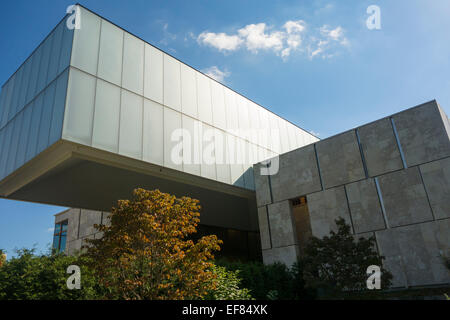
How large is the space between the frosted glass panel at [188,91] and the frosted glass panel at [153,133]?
207cm

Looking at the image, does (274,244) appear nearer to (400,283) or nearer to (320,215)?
(320,215)

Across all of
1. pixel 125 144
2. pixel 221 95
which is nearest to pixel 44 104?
pixel 125 144

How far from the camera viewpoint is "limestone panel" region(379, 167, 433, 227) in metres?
15.3

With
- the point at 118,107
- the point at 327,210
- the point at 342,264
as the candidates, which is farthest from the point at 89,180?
the point at 342,264

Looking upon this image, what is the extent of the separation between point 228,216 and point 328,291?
52.7ft

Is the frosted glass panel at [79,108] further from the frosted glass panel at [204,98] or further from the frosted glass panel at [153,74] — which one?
the frosted glass panel at [204,98]

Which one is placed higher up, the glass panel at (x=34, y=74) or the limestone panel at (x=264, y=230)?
the glass panel at (x=34, y=74)

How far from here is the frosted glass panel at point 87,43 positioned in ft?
51.5

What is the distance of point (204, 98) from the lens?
70.8 feet

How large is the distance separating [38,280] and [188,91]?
1378cm

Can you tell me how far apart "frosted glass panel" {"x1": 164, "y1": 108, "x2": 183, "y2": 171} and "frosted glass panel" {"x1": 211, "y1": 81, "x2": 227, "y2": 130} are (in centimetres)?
333

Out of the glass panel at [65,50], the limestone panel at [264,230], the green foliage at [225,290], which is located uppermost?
the glass panel at [65,50]

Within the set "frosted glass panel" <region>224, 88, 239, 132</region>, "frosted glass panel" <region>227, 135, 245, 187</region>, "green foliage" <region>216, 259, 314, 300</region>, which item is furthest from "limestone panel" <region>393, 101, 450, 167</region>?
"frosted glass panel" <region>224, 88, 239, 132</region>

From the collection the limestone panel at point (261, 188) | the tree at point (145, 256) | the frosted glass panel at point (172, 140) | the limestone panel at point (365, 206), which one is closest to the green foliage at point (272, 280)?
the limestone panel at point (365, 206)
